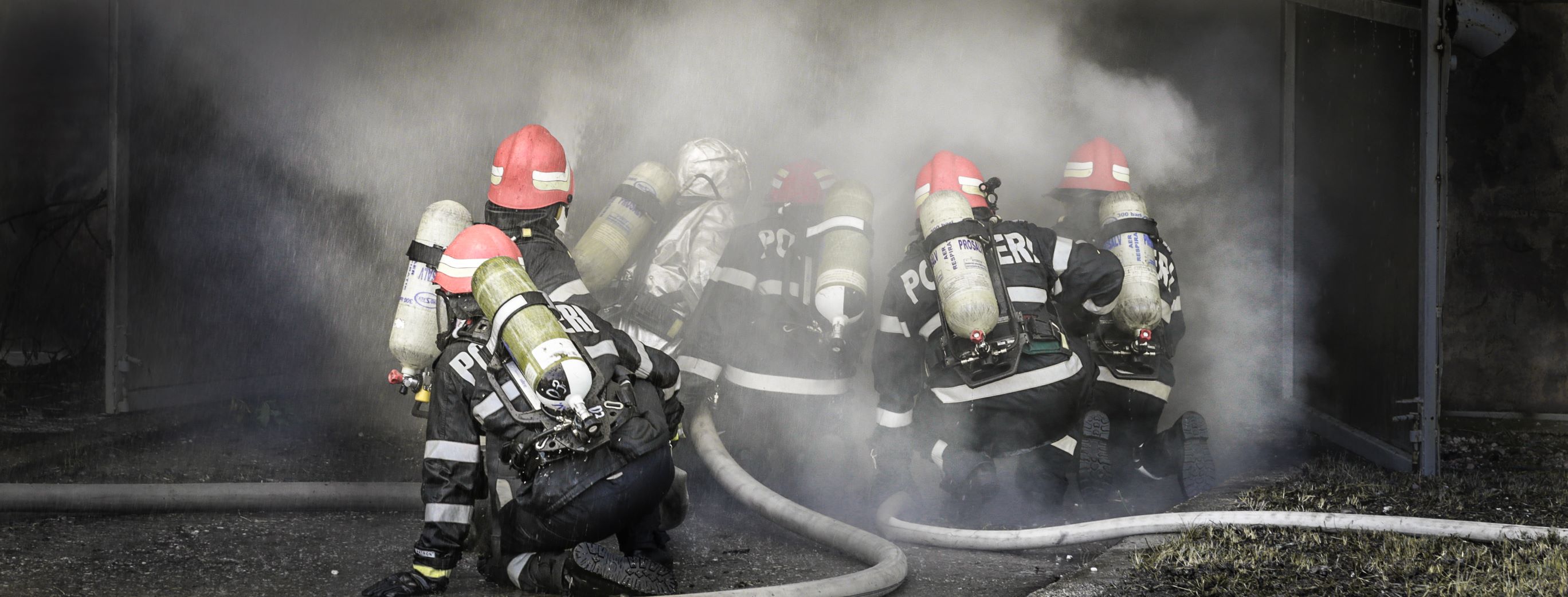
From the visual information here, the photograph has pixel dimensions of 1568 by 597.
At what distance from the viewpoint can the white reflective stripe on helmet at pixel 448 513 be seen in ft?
12.2

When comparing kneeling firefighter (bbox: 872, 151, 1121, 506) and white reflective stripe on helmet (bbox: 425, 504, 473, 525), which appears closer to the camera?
white reflective stripe on helmet (bbox: 425, 504, 473, 525)

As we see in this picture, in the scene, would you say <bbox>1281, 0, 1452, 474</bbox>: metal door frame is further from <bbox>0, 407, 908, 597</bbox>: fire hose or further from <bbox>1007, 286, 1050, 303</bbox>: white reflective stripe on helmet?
<bbox>0, 407, 908, 597</bbox>: fire hose

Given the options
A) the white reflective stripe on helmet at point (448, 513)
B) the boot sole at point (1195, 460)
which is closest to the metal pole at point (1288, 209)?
the boot sole at point (1195, 460)

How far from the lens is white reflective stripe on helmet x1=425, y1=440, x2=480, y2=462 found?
3.79 meters

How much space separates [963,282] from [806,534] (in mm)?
1228

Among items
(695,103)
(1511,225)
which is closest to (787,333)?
(695,103)

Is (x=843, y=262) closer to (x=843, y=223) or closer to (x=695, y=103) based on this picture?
(x=843, y=223)

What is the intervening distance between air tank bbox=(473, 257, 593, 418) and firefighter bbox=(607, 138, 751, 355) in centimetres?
221

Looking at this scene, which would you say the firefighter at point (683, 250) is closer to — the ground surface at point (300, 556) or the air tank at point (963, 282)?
the ground surface at point (300, 556)

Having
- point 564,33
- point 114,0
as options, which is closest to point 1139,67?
point 564,33

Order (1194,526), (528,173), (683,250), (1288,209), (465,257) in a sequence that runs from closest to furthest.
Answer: (465,257)
(1194,526)
(528,173)
(683,250)
(1288,209)

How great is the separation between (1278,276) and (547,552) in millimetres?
5149

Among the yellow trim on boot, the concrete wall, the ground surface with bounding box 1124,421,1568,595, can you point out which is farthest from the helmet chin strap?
the concrete wall

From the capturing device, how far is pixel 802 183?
6.19 m
